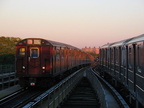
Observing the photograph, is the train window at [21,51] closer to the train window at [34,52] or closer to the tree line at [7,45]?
the train window at [34,52]

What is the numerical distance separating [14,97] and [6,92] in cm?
135

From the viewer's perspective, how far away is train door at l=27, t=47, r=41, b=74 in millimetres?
14672

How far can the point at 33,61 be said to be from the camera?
14.8 metres

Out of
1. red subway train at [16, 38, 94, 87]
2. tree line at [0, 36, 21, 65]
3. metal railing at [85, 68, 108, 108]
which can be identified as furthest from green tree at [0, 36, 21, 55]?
red subway train at [16, 38, 94, 87]

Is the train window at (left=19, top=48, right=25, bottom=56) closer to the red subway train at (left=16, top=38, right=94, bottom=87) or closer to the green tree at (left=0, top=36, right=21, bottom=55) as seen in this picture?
the red subway train at (left=16, top=38, right=94, bottom=87)

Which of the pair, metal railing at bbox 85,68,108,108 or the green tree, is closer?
metal railing at bbox 85,68,108,108

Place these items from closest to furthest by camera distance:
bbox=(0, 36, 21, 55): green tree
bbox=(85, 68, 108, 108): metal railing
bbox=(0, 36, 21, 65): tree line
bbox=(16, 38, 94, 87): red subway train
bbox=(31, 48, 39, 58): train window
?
bbox=(85, 68, 108, 108): metal railing < bbox=(16, 38, 94, 87): red subway train < bbox=(31, 48, 39, 58): train window < bbox=(0, 36, 21, 65): tree line < bbox=(0, 36, 21, 55): green tree

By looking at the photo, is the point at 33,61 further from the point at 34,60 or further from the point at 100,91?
the point at 100,91

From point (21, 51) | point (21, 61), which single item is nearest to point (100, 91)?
point (21, 61)

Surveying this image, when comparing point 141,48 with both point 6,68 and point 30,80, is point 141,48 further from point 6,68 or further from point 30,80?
point 6,68

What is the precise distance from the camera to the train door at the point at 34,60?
14.7m

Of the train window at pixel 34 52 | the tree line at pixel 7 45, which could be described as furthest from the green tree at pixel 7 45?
the train window at pixel 34 52

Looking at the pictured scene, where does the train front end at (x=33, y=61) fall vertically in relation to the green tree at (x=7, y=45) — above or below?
below

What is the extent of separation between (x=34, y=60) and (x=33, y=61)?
0.09 metres
